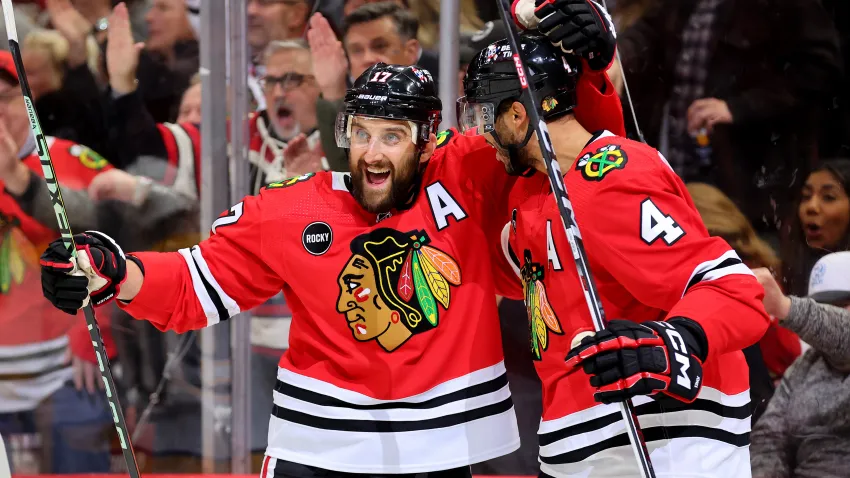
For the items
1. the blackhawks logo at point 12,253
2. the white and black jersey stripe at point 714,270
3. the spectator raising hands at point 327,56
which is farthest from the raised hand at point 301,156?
the white and black jersey stripe at point 714,270

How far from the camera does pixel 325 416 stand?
1988 millimetres

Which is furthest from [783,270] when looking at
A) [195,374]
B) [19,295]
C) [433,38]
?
[19,295]

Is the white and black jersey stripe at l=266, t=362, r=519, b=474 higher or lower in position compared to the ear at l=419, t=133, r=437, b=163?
lower

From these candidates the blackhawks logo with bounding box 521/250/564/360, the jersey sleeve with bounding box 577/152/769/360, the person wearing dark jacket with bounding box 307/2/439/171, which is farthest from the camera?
the person wearing dark jacket with bounding box 307/2/439/171

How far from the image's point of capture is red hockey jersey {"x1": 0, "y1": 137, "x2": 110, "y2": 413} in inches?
132

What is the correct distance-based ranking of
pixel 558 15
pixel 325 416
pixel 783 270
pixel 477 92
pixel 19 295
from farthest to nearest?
pixel 19 295 → pixel 783 270 → pixel 325 416 → pixel 477 92 → pixel 558 15

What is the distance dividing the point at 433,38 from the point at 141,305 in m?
1.70

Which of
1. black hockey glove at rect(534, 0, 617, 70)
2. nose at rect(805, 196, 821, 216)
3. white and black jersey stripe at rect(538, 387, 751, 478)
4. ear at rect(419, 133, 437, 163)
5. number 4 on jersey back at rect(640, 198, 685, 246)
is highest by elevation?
black hockey glove at rect(534, 0, 617, 70)

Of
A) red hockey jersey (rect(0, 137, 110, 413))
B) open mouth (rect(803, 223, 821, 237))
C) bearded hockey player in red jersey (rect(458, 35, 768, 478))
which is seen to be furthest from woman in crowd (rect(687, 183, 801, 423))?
red hockey jersey (rect(0, 137, 110, 413))

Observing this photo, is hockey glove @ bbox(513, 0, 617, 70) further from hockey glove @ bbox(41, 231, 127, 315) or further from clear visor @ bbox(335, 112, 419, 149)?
hockey glove @ bbox(41, 231, 127, 315)

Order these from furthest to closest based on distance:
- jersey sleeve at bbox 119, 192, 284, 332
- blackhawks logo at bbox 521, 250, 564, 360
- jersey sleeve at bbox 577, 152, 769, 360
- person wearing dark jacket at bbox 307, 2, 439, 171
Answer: person wearing dark jacket at bbox 307, 2, 439, 171 → jersey sleeve at bbox 119, 192, 284, 332 → blackhawks logo at bbox 521, 250, 564, 360 → jersey sleeve at bbox 577, 152, 769, 360

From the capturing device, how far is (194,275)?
2020mm

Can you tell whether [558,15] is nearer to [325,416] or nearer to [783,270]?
[325,416]

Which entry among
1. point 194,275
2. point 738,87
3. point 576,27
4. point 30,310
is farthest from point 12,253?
point 738,87
